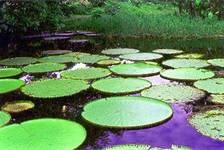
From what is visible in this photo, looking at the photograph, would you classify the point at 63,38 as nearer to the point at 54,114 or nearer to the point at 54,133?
the point at 54,114

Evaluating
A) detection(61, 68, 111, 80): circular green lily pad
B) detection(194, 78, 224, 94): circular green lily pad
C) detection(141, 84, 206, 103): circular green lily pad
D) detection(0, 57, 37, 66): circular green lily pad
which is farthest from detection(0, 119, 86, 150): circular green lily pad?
detection(0, 57, 37, 66): circular green lily pad

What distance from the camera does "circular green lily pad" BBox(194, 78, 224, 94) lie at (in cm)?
488

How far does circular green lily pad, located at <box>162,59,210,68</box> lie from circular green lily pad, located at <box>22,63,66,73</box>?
1759 millimetres

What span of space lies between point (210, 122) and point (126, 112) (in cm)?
91

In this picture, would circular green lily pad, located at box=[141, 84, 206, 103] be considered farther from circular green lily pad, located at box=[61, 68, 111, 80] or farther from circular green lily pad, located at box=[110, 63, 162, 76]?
circular green lily pad, located at box=[61, 68, 111, 80]

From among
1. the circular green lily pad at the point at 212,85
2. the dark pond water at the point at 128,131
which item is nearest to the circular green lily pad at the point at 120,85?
the dark pond water at the point at 128,131

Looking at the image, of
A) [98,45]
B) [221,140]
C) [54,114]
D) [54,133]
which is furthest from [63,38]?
[221,140]

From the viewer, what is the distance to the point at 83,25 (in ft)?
35.3

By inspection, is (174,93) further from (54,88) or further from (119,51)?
(119,51)

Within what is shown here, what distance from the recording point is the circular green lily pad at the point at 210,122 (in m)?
3.71

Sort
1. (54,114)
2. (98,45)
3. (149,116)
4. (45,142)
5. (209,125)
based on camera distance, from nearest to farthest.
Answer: (45,142), (209,125), (149,116), (54,114), (98,45)

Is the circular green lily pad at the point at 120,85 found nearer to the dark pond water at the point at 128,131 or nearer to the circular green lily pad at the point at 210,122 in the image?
the dark pond water at the point at 128,131

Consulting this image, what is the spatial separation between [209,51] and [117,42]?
219 centimetres

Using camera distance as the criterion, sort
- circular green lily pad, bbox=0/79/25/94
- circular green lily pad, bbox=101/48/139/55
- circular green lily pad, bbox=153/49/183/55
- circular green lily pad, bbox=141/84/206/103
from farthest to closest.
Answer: circular green lily pad, bbox=101/48/139/55, circular green lily pad, bbox=153/49/183/55, circular green lily pad, bbox=0/79/25/94, circular green lily pad, bbox=141/84/206/103
